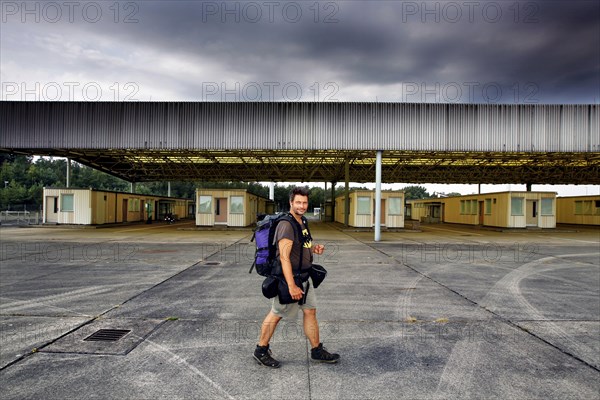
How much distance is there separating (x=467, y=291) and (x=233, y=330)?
15.8ft

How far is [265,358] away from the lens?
377cm

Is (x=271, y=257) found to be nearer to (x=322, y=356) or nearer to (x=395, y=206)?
(x=322, y=356)

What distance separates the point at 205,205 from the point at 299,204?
2434cm

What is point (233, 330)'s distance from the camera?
15.9ft

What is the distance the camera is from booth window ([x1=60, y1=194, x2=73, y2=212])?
26344 mm

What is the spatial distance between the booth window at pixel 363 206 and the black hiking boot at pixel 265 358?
79.2 ft

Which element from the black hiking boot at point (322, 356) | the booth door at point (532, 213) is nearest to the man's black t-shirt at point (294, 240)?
the black hiking boot at point (322, 356)

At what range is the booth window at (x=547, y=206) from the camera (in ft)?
88.9

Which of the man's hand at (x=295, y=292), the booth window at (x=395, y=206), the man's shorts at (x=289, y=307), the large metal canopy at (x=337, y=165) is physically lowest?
the man's shorts at (x=289, y=307)

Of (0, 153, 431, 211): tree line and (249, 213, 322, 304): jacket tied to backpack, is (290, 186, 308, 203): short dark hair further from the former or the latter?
(0, 153, 431, 211): tree line

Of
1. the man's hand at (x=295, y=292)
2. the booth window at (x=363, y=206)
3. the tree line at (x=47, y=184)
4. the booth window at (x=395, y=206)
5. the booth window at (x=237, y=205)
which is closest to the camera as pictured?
the man's hand at (x=295, y=292)

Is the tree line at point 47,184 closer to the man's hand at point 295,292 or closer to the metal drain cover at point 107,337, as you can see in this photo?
the metal drain cover at point 107,337

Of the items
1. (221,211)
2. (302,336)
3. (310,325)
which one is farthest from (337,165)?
(310,325)

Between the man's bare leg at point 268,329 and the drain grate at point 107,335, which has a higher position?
the man's bare leg at point 268,329
